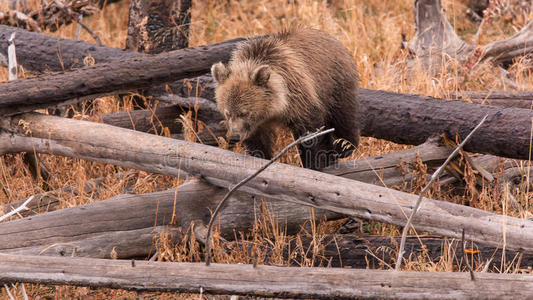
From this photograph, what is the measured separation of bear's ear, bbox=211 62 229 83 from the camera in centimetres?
450

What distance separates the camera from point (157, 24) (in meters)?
6.86

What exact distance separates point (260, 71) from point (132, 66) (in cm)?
121

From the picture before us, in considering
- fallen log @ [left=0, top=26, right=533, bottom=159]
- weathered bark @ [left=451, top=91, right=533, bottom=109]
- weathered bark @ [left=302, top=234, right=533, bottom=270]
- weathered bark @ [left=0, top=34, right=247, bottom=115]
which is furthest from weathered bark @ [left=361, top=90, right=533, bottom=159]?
weathered bark @ [left=0, top=34, right=247, bottom=115]

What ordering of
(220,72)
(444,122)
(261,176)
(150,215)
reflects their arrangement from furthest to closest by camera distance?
1. (444,122)
2. (220,72)
3. (150,215)
4. (261,176)

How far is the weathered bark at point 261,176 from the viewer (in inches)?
142

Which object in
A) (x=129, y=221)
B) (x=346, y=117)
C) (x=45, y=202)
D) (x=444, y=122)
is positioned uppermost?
(x=444, y=122)

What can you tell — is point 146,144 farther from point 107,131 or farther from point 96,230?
point 96,230

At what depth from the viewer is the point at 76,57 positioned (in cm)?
621

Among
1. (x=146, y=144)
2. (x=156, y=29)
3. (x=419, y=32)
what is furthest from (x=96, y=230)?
(x=419, y=32)

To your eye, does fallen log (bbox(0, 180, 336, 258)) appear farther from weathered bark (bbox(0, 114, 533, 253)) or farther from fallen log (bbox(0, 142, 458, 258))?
weathered bark (bbox(0, 114, 533, 253))

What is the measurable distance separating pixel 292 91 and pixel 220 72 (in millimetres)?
548

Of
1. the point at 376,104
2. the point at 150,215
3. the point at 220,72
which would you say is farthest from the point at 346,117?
the point at 150,215

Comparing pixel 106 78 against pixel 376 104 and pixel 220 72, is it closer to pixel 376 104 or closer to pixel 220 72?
pixel 220 72

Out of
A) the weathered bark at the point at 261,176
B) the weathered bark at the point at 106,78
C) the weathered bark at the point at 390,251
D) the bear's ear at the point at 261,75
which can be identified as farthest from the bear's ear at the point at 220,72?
the weathered bark at the point at 390,251
